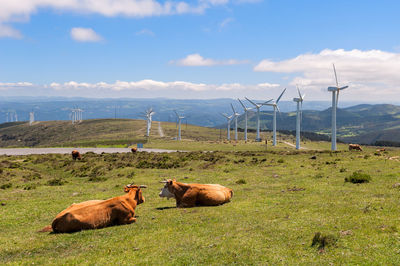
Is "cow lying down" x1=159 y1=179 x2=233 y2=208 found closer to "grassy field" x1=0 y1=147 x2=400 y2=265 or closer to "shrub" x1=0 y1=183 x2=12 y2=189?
"grassy field" x1=0 y1=147 x2=400 y2=265

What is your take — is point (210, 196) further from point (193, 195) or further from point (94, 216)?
point (94, 216)

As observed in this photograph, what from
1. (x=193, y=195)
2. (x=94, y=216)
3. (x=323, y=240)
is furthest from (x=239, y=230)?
(x=94, y=216)

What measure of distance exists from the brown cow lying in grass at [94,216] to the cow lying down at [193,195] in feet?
11.1

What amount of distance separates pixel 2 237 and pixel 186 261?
8.83 m

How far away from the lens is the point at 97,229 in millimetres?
14078

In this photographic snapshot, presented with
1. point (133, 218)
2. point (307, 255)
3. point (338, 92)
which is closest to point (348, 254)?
point (307, 255)

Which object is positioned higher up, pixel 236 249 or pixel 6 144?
pixel 236 249

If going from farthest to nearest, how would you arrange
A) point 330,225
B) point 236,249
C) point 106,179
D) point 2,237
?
point 106,179 → point 2,237 → point 330,225 → point 236,249

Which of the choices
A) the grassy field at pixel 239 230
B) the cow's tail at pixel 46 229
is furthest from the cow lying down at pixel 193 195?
the cow's tail at pixel 46 229

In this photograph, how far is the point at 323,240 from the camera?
34.1 ft

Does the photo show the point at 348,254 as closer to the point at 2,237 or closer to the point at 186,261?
the point at 186,261

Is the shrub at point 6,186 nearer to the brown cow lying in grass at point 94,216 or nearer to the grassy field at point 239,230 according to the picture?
the grassy field at point 239,230

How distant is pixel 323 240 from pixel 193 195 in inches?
350

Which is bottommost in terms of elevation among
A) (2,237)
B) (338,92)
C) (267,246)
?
(2,237)
